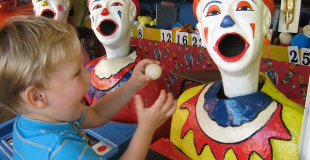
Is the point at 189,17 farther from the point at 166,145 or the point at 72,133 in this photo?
the point at 72,133

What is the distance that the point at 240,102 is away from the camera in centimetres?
75

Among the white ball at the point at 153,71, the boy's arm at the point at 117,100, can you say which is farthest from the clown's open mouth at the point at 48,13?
the white ball at the point at 153,71

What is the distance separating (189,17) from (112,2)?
1403 millimetres

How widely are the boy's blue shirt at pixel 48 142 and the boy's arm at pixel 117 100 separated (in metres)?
0.20

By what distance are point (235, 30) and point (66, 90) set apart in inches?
18.1

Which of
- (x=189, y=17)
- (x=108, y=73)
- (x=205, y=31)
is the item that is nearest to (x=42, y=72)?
(x=205, y=31)

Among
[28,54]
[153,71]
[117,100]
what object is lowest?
[117,100]

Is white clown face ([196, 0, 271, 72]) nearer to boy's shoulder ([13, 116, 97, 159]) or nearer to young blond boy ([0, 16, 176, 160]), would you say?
young blond boy ([0, 16, 176, 160])

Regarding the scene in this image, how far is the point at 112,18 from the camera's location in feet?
3.86

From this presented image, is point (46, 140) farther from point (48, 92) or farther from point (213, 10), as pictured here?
point (213, 10)

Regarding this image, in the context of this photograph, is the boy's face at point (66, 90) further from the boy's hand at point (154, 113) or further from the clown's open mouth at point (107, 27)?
the clown's open mouth at point (107, 27)

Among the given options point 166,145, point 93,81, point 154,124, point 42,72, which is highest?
point 42,72

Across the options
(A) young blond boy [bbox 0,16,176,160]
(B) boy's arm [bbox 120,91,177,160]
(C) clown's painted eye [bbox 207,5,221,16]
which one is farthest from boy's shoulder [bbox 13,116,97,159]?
(C) clown's painted eye [bbox 207,5,221,16]

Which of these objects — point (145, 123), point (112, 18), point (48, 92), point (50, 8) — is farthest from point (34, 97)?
point (50, 8)
